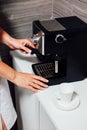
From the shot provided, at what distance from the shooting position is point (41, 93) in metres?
1.09

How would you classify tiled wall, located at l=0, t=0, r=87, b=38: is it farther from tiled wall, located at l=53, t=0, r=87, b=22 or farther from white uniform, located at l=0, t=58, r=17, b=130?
white uniform, located at l=0, t=58, r=17, b=130

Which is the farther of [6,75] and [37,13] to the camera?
[37,13]

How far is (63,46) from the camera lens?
1.08 m

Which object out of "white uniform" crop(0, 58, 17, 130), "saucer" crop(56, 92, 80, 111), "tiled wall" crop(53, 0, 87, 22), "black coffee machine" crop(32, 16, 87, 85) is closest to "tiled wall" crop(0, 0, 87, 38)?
"tiled wall" crop(53, 0, 87, 22)

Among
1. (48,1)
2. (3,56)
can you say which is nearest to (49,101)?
(3,56)

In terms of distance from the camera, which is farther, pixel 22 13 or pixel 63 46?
pixel 22 13

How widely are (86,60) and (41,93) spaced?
25 centimetres

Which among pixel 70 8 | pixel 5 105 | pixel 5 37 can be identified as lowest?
pixel 5 105

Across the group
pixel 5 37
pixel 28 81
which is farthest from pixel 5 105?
pixel 5 37

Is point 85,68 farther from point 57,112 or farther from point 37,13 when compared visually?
point 37,13

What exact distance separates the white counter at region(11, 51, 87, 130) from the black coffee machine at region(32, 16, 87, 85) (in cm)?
5

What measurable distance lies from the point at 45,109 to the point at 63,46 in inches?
10.8

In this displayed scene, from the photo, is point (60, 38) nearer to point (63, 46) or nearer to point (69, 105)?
point (63, 46)

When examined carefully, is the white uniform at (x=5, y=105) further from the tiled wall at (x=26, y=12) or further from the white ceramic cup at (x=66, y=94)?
the tiled wall at (x=26, y=12)
